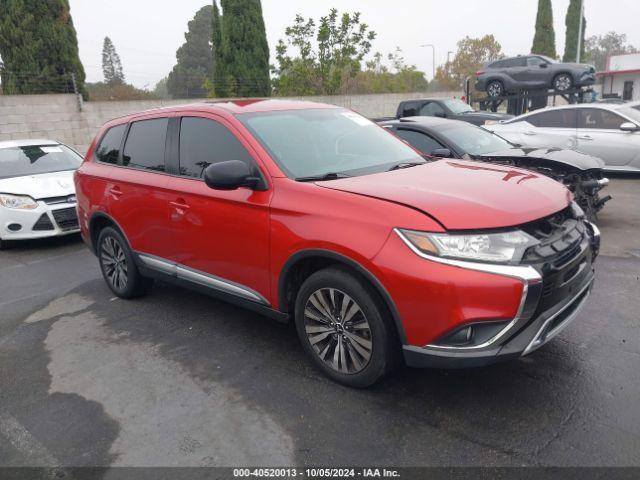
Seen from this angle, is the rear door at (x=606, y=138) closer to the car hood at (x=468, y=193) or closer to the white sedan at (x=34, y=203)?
the car hood at (x=468, y=193)

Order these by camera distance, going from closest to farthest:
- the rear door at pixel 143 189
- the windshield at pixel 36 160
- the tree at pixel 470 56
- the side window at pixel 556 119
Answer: the rear door at pixel 143 189 < the windshield at pixel 36 160 < the side window at pixel 556 119 < the tree at pixel 470 56

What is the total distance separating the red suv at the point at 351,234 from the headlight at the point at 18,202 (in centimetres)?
314

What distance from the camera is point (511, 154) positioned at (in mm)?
6562

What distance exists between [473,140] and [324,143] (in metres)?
3.93

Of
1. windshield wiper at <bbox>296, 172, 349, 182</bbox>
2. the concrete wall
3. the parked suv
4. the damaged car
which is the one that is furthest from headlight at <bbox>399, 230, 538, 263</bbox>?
the parked suv

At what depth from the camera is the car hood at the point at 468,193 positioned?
2846 mm

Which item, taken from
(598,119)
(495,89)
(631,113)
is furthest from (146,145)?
(495,89)

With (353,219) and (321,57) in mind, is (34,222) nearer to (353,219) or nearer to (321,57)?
(353,219)

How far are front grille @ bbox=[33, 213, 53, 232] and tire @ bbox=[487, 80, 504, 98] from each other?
15.7 m

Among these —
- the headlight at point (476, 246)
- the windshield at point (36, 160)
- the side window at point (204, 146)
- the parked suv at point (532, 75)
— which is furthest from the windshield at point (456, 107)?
the headlight at point (476, 246)

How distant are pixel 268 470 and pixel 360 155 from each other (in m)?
→ 2.33

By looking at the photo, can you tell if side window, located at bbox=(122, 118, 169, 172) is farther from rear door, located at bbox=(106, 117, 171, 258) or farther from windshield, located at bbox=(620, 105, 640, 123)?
windshield, located at bbox=(620, 105, 640, 123)

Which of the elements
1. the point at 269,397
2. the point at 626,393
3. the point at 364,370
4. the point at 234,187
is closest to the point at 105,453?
the point at 269,397

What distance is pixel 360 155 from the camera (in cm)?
404
